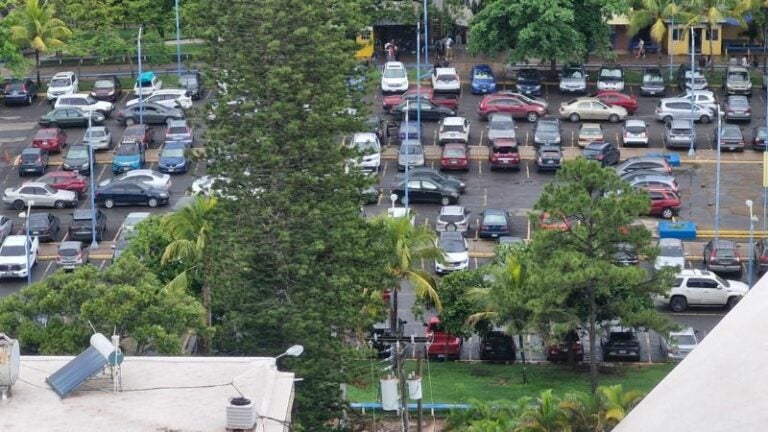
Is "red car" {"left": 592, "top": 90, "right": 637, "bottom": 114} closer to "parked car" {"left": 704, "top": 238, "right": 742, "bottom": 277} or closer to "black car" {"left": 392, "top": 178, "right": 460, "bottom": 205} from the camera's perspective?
"black car" {"left": 392, "top": 178, "right": 460, "bottom": 205}

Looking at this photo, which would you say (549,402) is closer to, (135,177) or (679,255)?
(679,255)

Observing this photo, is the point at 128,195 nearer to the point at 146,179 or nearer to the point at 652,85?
the point at 146,179

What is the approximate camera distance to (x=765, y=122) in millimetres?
78375

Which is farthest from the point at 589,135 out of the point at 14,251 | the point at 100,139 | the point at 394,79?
the point at 14,251

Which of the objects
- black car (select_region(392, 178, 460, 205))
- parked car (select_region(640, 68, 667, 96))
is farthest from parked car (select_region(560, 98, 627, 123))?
black car (select_region(392, 178, 460, 205))

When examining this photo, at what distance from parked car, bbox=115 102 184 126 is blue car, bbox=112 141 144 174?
17.4 ft

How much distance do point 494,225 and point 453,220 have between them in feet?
5.22

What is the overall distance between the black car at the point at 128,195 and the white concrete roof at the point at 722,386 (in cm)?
5519

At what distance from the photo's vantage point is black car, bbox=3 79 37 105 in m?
82.7

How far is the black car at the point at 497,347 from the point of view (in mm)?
53438

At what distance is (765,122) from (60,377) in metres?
53.4

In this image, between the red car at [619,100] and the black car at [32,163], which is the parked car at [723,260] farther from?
the black car at [32,163]

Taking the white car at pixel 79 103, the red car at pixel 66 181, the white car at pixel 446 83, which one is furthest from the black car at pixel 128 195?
the white car at pixel 446 83

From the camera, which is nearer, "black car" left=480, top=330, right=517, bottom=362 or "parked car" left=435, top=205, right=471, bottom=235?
"black car" left=480, top=330, right=517, bottom=362
